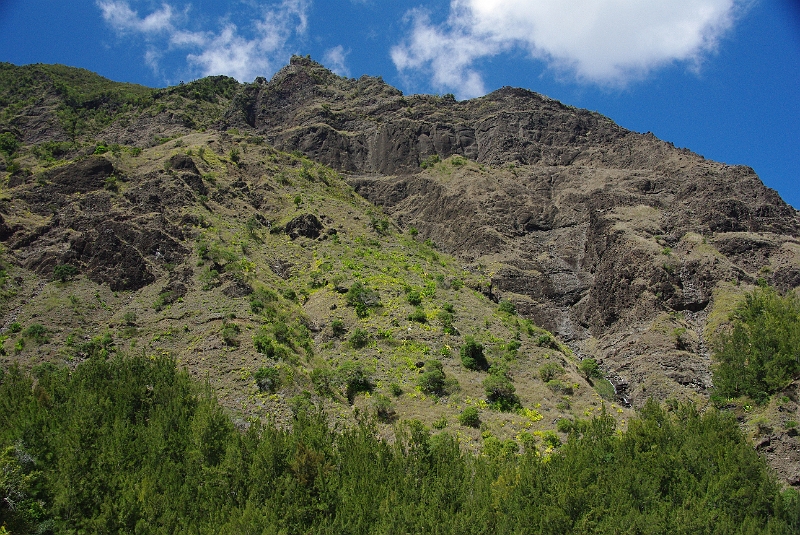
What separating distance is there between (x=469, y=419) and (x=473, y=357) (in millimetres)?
7717

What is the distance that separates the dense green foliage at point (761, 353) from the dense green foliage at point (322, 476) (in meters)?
11.3

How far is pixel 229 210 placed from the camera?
70000mm

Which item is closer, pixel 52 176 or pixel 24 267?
pixel 24 267

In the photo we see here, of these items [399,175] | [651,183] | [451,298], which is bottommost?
[451,298]

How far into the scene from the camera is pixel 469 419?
132 feet

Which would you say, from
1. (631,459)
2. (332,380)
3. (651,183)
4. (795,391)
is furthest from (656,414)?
(651,183)

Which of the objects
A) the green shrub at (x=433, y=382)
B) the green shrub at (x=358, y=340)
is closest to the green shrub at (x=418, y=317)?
the green shrub at (x=358, y=340)

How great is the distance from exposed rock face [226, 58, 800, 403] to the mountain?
0.34 metres

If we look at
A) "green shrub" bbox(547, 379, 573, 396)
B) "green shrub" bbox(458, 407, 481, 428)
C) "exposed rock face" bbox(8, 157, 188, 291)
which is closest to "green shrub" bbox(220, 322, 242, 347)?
"exposed rock face" bbox(8, 157, 188, 291)

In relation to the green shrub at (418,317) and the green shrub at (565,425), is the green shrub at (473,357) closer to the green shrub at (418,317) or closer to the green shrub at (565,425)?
the green shrub at (418,317)

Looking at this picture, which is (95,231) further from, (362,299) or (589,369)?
(589,369)

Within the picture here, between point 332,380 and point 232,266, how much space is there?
727 inches

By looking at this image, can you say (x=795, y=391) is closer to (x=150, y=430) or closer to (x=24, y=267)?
(x=150, y=430)

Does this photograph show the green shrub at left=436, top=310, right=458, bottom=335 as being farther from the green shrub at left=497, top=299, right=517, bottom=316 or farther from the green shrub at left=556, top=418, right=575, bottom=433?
the green shrub at left=556, top=418, right=575, bottom=433
